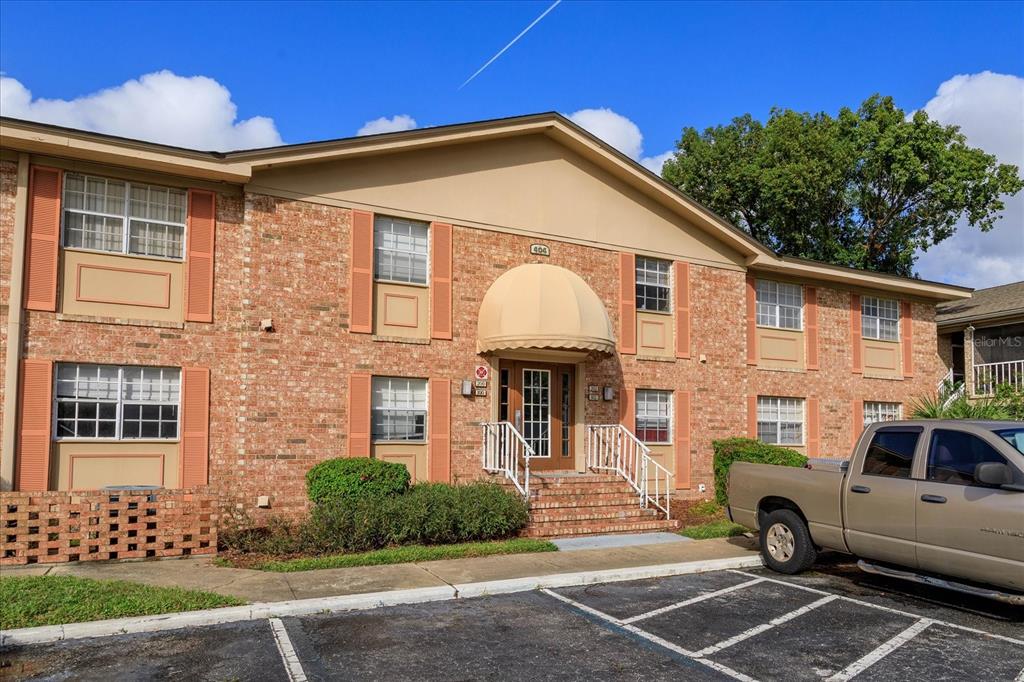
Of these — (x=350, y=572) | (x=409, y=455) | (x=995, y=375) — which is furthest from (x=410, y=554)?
(x=995, y=375)

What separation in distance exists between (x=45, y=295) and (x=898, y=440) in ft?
38.1

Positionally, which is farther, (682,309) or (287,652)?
(682,309)

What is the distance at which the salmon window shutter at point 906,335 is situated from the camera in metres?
21.0

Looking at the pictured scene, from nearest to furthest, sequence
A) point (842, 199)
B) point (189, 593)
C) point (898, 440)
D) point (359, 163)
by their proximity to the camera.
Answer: point (189, 593), point (898, 440), point (359, 163), point (842, 199)

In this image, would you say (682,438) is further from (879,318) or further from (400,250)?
(879,318)

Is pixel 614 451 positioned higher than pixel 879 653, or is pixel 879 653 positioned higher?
pixel 614 451

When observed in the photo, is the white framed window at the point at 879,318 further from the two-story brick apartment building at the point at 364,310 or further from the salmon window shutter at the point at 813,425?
the two-story brick apartment building at the point at 364,310

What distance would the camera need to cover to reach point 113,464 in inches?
460

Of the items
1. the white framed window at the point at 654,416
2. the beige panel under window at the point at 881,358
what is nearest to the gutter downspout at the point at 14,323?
the white framed window at the point at 654,416

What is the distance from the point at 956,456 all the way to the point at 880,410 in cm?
1345

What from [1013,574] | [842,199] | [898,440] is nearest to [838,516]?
[898,440]

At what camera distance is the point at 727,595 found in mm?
8828

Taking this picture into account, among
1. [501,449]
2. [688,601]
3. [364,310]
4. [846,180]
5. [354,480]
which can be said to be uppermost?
[846,180]

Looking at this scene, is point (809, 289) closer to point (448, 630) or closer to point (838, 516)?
point (838, 516)
